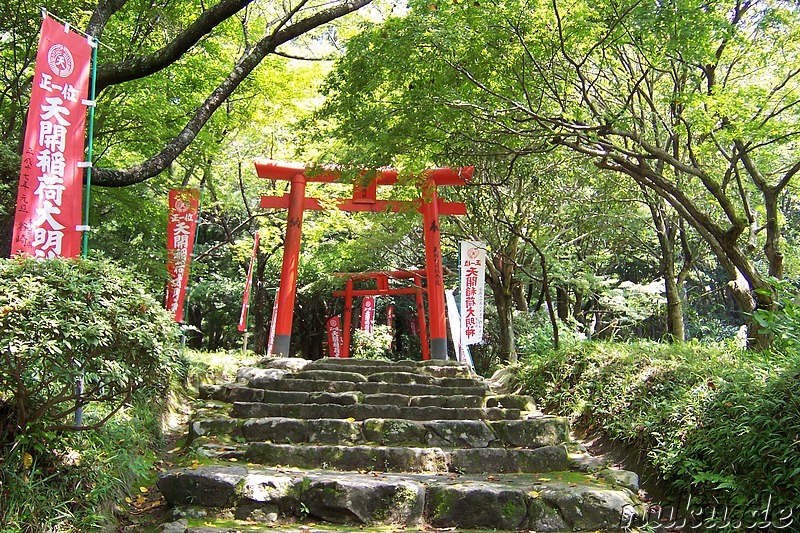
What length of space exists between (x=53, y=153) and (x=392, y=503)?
394cm

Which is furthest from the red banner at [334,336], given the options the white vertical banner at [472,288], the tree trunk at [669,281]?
the tree trunk at [669,281]

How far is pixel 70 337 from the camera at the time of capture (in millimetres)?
3592

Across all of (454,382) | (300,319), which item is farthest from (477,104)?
(300,319)

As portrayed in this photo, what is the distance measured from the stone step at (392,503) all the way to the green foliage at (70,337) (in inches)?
42.7

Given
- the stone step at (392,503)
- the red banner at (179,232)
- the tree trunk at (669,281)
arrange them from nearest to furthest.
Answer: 1. the stone step at (392,503)
2. the red banner at (179,232)
3. the tree trunk at (669,281)

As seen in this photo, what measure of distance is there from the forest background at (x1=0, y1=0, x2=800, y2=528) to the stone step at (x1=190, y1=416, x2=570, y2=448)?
2.78ft

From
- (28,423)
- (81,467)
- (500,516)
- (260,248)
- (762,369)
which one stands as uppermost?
(260,248)

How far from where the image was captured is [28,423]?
385 centimetres

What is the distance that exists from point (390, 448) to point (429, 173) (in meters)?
6.85

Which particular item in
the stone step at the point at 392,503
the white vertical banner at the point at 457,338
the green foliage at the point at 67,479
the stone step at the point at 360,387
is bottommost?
the stone step at the point at 392,503

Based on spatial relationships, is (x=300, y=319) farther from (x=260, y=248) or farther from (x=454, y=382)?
(x=454, y=382)

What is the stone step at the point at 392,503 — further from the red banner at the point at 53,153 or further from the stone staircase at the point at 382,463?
the red banner at the point at 53,153

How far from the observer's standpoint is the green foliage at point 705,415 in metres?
4.35

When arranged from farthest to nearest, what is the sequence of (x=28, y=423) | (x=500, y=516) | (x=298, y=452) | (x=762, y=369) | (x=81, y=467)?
1. (x=298, y=452)
2. (x=762, y=369)
3. (x=500, y=516)
4. (x=81, y=467)
5. (x=28, y=423)
